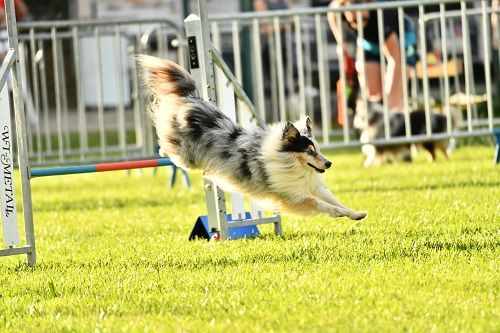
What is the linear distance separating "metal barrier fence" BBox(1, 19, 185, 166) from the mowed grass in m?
1.17

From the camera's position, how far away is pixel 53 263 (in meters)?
6.27

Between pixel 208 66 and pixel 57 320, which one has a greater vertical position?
pixel 208 66

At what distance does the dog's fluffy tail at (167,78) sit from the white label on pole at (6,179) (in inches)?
35.2

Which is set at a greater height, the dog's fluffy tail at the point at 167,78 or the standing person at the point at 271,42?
the standing person at the point at 271,42

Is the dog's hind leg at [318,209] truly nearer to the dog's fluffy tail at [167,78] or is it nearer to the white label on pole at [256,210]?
the white label on pole at [256,210]

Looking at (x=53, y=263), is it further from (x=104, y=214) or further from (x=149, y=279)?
(x=104, y=214)

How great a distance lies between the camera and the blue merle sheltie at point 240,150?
21.0 ft

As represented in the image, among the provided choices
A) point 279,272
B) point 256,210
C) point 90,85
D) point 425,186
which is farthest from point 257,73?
point 90,85

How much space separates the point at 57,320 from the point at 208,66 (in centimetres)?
253

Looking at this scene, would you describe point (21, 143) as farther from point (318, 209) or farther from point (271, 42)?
point (271, 42)

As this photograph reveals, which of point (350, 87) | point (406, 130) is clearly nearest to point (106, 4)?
point (350, 87)

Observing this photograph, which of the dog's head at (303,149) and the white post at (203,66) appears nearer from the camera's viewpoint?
the dog's head at (303,149)

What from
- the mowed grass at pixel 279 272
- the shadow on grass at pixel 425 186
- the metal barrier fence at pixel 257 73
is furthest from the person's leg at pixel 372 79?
the mowed grass at pixel 279 272

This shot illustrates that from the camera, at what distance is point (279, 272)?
5332 mm
